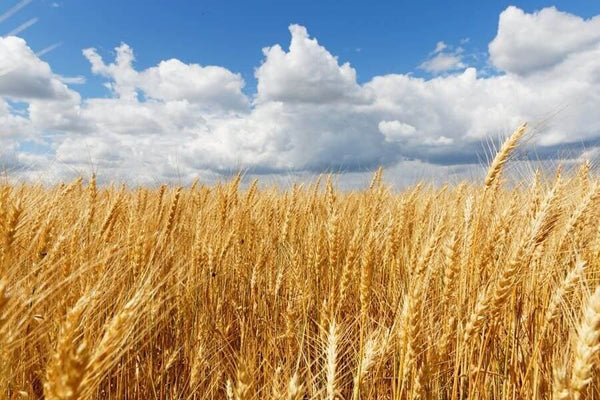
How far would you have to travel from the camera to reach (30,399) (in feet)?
5.30

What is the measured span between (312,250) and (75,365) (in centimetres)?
226

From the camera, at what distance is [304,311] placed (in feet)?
7.15

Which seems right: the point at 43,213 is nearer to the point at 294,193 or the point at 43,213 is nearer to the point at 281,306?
the point at 281,306

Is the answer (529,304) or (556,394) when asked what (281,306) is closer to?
(529,304)

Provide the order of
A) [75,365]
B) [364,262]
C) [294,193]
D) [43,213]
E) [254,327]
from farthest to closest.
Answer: [294,193] → [254,327] → [43,213] → [364,262] → [75,365]

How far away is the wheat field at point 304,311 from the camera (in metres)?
1.12

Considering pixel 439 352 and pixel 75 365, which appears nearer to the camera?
pixel 75 365

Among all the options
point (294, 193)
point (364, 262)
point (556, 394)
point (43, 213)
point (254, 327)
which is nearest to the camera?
point (556, 394)

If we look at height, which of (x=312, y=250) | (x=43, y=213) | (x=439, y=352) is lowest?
(x=439, y=352)

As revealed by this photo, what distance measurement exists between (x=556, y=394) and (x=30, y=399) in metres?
1.75

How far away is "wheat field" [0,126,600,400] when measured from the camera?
3.69ft

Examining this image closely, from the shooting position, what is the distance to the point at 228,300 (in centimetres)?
286

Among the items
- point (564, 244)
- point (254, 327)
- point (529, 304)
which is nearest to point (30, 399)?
point (254, 327)

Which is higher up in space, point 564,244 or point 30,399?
point 564,244
